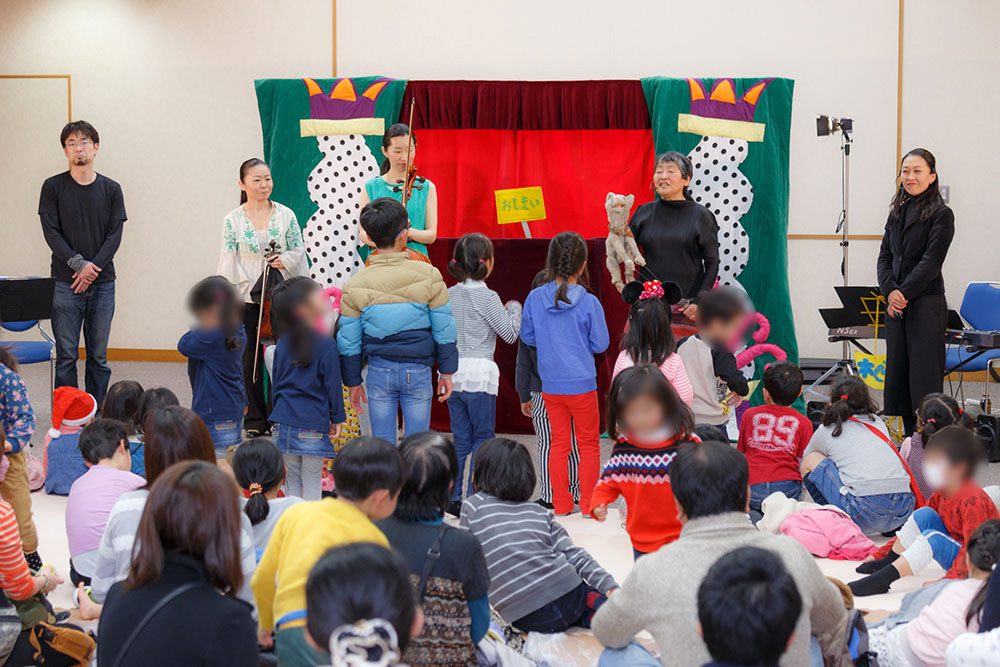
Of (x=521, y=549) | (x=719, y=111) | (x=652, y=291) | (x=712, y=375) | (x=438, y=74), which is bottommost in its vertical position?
(x=521, y=549)

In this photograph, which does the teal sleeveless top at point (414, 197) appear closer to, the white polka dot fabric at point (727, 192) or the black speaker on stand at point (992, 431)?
the white polka dot fabric at point (727, 192)

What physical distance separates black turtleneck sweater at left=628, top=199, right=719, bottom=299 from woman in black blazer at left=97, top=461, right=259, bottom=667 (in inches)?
136

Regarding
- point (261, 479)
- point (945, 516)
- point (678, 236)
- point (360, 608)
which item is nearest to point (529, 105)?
point (678, 236)

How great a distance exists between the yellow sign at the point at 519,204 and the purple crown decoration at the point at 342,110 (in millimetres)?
923

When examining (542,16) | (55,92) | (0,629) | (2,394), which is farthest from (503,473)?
(55,92)

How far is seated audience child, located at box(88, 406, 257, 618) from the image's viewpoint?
2396 mm

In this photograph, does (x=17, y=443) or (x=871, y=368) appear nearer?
(x=17, y=443)

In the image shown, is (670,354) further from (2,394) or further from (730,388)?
(2,394)

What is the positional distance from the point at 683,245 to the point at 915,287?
1.25 m

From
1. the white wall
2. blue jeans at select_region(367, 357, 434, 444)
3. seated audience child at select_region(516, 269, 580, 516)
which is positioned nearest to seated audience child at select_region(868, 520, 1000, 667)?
seated audience child at select_region(516, 269, 580, 516)

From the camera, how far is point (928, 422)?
3.90 m

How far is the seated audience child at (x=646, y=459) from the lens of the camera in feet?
9.40

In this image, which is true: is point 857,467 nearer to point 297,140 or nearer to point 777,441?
point 777,441

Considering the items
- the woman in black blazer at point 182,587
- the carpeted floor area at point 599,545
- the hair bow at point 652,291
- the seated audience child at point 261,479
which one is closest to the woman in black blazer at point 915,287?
the carpeted floor area at point 599,545
